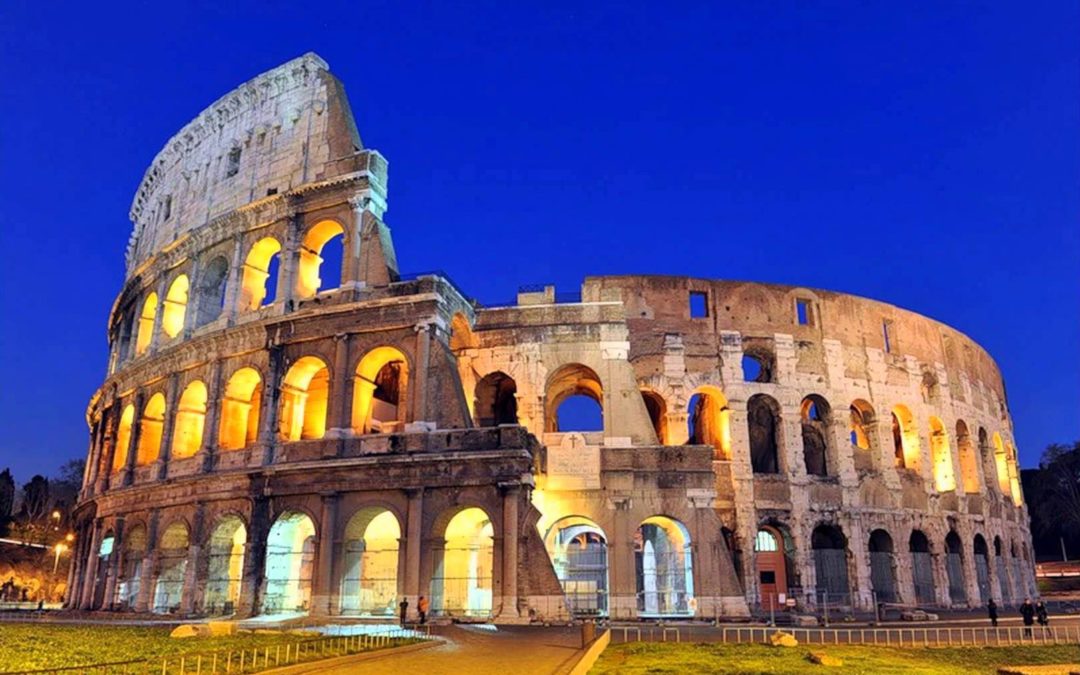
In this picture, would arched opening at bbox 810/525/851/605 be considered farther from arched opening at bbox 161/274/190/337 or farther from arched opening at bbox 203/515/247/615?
arched opening at bbox 161/274/190/337

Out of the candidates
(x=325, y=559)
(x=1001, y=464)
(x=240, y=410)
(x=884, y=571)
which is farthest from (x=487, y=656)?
(x=1001, y=464)

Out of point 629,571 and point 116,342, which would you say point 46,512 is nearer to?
point 116,342

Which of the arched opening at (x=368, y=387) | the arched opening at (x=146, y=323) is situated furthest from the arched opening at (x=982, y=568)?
the arched opening at (x=146, y=323)

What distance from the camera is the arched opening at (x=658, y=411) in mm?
26328

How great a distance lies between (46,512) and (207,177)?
126ft

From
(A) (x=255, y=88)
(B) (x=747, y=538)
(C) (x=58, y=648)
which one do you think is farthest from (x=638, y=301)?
(C) (x=58, y=648)

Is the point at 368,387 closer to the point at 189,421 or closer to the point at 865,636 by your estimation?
the point at 189,421

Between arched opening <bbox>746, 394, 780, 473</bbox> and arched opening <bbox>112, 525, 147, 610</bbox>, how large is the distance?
21.5 m

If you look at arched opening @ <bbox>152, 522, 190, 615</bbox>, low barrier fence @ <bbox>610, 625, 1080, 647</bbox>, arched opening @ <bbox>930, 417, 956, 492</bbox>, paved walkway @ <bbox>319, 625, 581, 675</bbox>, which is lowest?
low barrier fence @ <bbox>610, 625, 1080, 647</bbox>

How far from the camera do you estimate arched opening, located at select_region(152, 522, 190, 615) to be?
24469mm

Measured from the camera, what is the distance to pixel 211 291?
2844 cm

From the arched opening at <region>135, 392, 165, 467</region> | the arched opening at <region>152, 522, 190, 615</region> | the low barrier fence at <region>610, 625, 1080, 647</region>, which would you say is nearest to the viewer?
the low barrier fence at <region>610, 625, 1080, 647</region>

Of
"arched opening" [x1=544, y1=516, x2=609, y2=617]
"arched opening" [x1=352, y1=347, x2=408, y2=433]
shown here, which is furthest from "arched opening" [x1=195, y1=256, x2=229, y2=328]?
"arched opening" [x1=544, y1=516, x2=609, y2=617]

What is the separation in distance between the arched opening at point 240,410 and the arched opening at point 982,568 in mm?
27715
